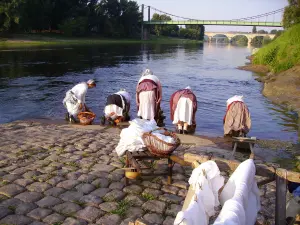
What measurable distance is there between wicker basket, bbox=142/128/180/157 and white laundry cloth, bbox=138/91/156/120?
5.35m

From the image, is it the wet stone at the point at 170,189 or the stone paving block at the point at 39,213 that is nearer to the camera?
the stone paving block at the point at 39,213

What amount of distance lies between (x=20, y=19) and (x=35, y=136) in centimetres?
5308

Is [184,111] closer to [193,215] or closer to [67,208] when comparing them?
[67,208]

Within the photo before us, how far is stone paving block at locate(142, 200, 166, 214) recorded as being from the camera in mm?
4900

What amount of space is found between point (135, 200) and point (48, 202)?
1306mm

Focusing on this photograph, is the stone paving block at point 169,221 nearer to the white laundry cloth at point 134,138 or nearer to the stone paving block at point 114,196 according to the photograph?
the stone paving block at point 114,196

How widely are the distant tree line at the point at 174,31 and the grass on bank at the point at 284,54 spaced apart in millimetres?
79291

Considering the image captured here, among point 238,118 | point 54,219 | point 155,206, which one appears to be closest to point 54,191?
point 54,219

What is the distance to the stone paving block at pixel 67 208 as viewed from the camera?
469 cm

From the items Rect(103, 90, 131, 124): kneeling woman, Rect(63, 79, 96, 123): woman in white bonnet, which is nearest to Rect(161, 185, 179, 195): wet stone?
Rect(103, 90, 131, 124): kneeling woman

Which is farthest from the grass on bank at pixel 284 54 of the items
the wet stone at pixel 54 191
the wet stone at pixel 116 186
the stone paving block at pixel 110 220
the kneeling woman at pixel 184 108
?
the stone paving block at pixel 110 220

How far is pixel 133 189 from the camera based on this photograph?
5.52 m

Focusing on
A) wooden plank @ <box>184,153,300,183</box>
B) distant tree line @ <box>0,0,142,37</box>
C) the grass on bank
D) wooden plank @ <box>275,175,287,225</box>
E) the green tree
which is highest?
distant tree line @ <box>0,0,142,37</box>

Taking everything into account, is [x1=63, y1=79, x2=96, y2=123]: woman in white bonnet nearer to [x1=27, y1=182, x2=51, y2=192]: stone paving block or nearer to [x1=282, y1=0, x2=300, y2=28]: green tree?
[x1=27, y1=182, x2=51, y2=192]: stone paving block
